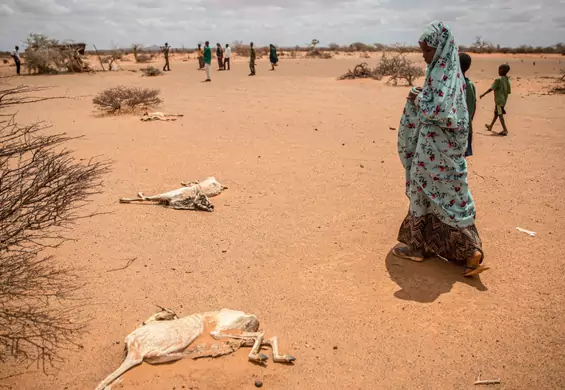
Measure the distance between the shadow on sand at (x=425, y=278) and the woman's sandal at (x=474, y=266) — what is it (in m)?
0.09

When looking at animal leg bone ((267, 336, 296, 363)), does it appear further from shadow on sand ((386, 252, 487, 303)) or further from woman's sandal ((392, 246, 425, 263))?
woman's sandal ((392, 246, 425, 263))

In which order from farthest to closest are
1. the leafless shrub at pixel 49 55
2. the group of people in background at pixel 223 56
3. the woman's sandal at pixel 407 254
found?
the leafless shrub at pixel 49 55 → the group of people in background at pixel 223 56 → the woman's sandal at pixel 407 254

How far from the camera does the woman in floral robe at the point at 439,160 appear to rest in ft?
12.0

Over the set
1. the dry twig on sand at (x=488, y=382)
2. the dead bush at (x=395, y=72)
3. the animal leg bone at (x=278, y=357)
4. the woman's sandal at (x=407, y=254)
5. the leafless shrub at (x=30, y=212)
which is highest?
the dead bush at (x=395, y=72)

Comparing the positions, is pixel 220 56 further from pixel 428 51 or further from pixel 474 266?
pixel 474 266

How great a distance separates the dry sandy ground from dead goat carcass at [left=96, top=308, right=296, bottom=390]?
0.28 ft

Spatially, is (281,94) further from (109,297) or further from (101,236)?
(109,297)

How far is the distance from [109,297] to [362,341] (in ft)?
7.29

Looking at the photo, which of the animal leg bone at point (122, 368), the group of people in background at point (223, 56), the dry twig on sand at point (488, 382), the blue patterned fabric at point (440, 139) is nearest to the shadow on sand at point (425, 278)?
the blue patterned fabric at point (440, 139)

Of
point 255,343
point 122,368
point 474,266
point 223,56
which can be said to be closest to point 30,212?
point 122,368

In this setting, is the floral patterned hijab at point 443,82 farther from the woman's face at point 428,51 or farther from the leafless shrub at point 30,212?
the leafless shrub at point 30,212

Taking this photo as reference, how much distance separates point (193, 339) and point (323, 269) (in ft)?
5.48

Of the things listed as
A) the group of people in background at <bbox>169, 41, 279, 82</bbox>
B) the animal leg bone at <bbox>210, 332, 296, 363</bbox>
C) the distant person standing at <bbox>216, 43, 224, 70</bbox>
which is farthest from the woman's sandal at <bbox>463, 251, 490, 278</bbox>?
the distant person standing at <bbox>216, 43, 224, 70</bbox>

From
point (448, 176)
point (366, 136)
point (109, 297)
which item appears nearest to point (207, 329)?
point (109, 297)
